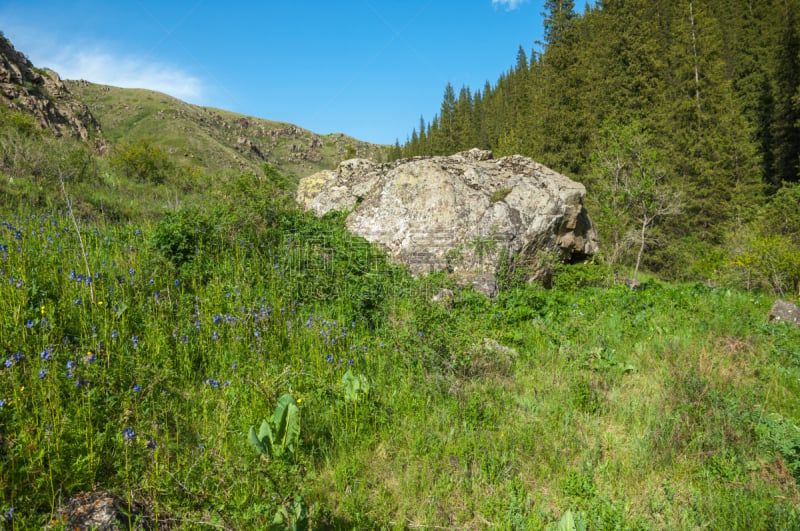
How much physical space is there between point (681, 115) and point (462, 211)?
27380mm

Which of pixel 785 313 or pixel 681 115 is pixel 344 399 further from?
pixel 681 115

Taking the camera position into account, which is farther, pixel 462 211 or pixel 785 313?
pixel 462 211

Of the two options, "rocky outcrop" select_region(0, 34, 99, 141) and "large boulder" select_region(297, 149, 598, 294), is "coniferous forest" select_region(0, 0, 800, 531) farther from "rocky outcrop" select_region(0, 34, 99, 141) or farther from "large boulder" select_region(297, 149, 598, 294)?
"rocky outcrop" select_region(0, 34, 99, 141)

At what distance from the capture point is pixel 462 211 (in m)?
7.66

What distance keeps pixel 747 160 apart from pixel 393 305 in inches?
1219

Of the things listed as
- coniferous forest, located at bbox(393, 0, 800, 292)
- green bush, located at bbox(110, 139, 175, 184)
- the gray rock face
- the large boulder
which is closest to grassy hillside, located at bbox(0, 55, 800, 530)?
the gray rock face

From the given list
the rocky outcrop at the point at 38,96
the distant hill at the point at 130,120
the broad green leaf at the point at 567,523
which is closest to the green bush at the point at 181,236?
the distant hill at the point at 130,120

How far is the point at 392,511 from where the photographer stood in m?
2.34

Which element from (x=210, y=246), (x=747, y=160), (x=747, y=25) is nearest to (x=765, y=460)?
(x=210, y=246)

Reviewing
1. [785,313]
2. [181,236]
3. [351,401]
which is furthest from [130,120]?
[785,313]

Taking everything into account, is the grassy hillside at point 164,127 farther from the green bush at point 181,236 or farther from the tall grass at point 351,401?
the tall grass at point 351,401

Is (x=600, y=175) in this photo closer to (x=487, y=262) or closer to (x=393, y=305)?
(x=487, y=262)

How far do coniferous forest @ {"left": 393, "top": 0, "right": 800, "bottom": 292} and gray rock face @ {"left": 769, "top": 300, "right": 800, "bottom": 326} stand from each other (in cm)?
866

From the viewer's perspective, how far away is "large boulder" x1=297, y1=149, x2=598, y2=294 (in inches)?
284
